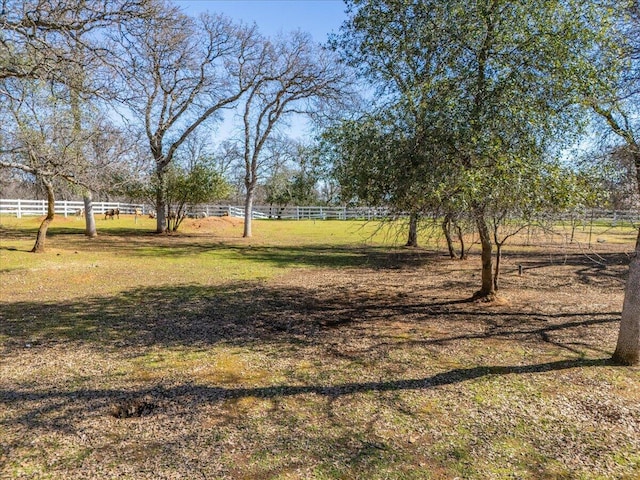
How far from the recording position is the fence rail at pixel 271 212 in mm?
6648

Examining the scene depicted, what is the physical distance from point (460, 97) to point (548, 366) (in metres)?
3.67

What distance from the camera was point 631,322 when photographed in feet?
16.5

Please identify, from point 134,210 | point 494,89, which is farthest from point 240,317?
→ point 134,210

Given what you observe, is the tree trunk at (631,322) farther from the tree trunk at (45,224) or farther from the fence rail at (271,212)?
the tree trunk at (45,224)

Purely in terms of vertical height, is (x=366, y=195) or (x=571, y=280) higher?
(x=366, y=195)

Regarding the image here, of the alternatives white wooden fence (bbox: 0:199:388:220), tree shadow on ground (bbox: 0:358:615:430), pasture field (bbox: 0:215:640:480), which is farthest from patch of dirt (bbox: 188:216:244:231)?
tree shadow on ground (bbox: 0:358:615:430)

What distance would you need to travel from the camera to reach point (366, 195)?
670 centimetres

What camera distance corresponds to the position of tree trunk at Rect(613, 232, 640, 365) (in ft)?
16.4

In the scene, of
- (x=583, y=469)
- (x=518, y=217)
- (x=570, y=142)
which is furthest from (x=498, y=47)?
(x=583, y=469)

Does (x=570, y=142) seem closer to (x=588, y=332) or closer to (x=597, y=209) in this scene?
(x=597, y=209)

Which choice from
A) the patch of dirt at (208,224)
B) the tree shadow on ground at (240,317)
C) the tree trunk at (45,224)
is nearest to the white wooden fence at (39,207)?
the patch of dirt at (208,224)

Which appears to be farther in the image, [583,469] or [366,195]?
[366,195]

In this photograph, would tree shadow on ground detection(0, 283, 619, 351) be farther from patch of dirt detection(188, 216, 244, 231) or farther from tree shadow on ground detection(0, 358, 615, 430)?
patch of dirt detection(188, 216, 244, 231)

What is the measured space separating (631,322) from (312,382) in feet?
12.5
